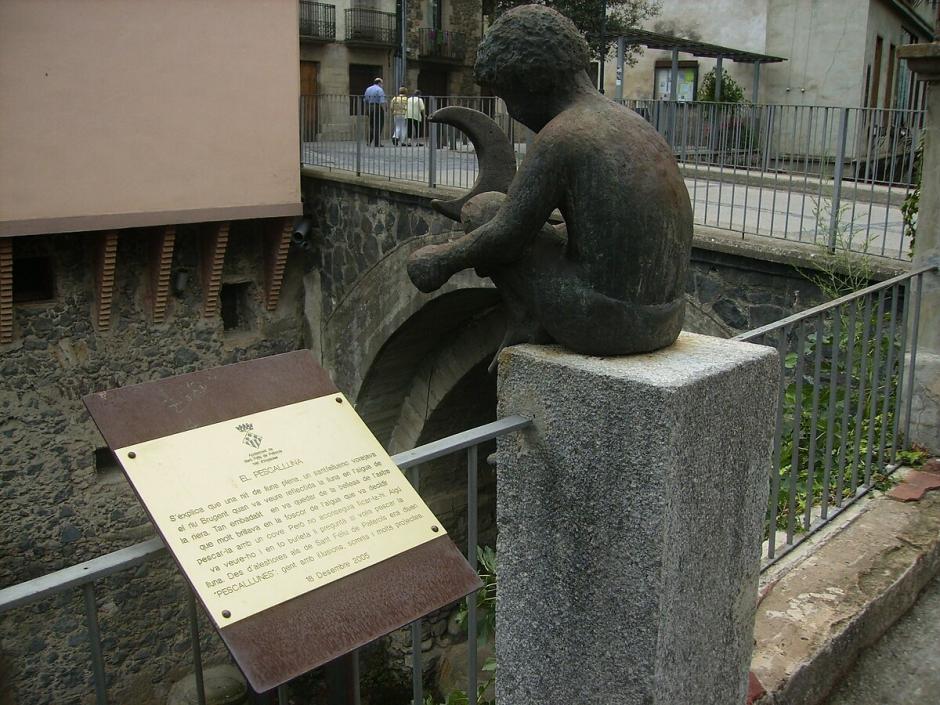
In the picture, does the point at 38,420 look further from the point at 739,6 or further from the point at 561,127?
the point at 739,6

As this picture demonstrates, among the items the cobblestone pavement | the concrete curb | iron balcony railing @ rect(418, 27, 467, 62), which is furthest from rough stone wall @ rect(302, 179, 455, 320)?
iron balcony railing @ rect(418, 27, 467, 62)

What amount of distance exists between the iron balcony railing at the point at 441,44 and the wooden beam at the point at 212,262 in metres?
15.7

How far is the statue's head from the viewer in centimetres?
198

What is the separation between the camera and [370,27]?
23.0m

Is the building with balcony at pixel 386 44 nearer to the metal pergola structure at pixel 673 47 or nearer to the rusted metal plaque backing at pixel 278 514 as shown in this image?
the metal pergola structure at pixel 673 47

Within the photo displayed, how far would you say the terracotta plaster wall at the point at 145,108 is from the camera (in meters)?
8.47

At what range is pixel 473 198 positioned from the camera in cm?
217

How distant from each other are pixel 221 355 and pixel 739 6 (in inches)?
475

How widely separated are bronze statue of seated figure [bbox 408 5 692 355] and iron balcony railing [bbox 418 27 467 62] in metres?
23.5

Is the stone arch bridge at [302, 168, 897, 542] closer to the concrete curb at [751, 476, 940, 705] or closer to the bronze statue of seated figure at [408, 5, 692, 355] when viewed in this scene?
the concrete curb at [751, 476, 940, 705]

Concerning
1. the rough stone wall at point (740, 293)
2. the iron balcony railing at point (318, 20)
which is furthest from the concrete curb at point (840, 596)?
the iron balcony railing at point (318, 20)

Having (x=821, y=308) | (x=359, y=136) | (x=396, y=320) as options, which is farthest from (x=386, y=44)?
(x=821, y=308)

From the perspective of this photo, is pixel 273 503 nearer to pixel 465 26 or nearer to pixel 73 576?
pixel 73 576

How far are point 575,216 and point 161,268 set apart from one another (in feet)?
27.9
